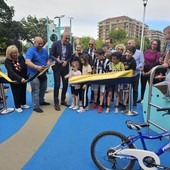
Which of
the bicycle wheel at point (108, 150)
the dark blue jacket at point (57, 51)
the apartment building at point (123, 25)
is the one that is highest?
the apartment building at point (123, 25)

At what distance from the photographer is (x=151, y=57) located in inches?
221

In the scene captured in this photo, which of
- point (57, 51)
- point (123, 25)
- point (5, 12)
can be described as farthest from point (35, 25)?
point (123, 25)

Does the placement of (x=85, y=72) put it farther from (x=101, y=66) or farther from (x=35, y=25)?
(x=35, y=25)

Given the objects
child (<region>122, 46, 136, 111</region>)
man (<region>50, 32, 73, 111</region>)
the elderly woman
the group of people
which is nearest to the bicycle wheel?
the group of people

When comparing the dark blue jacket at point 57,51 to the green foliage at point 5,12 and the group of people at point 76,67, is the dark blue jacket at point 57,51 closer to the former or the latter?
the group of people at point 76,67

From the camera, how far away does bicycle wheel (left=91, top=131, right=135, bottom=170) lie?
255 centimetres

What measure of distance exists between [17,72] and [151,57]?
3648 millimetres

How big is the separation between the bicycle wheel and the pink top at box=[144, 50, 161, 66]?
3.62m

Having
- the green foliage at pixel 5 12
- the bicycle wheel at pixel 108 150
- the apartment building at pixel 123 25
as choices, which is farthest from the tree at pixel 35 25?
the apartment building at pixel 123 25

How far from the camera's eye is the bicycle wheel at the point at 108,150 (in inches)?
100

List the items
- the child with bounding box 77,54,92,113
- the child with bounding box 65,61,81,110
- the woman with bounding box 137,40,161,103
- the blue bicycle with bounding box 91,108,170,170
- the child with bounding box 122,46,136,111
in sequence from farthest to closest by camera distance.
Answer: the woman with bounding box 137,40,161,103, the child with bounding box 65,61,81,110, the child with bounding box 77,54,92,113, the child with bounding box 122,46,136,111, the blue bicycle with bounding box 91,108,170,170

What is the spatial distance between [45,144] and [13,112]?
79.8 inches

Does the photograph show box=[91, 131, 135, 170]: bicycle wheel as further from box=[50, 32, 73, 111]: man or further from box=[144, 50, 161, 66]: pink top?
box=[144, 50, 161, 66]: pink top

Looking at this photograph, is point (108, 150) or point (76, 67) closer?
point (108, 150)
